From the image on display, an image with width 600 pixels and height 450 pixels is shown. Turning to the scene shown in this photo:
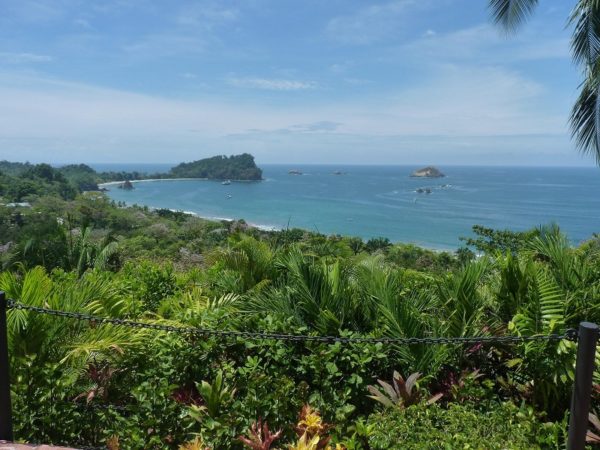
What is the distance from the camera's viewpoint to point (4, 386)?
239 centimetres

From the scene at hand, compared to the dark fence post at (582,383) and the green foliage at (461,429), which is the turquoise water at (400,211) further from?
the dark fence post at (582,383)

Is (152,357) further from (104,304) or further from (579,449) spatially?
(579,449)

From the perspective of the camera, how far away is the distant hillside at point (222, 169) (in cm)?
18400

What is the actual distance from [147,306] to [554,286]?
11.4 feet

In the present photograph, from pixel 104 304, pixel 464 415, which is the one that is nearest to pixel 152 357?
pixel 104 304

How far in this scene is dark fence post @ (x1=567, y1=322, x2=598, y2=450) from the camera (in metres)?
2.06

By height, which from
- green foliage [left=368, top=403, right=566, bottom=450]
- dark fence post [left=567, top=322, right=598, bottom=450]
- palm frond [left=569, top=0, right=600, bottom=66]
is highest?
palm frond [left=569, top=0, right=600, bottom=66]

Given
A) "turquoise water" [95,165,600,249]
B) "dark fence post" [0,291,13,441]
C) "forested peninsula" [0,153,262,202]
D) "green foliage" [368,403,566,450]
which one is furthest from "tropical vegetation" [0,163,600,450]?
"forested peninsula" [0,153,262,202]

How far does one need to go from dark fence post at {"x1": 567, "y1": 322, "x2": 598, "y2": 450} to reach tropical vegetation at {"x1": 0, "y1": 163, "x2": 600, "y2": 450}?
199 millimetres

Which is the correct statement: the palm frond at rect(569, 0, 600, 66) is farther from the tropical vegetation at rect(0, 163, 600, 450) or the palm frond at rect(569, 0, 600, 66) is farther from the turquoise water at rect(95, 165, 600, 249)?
the turquoise water at rect(95, 165, 600, 249)

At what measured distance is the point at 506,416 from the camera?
2.46 m

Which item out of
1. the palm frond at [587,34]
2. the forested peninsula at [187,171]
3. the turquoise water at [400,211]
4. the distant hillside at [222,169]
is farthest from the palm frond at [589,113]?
the distant hillside at [222,169]

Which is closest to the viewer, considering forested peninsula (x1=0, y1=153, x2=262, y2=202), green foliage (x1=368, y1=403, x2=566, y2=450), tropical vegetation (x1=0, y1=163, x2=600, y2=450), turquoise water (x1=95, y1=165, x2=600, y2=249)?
green foliage (x1=368, y1=403, x2=566, y2=450)

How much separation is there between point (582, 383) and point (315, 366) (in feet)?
4.44
